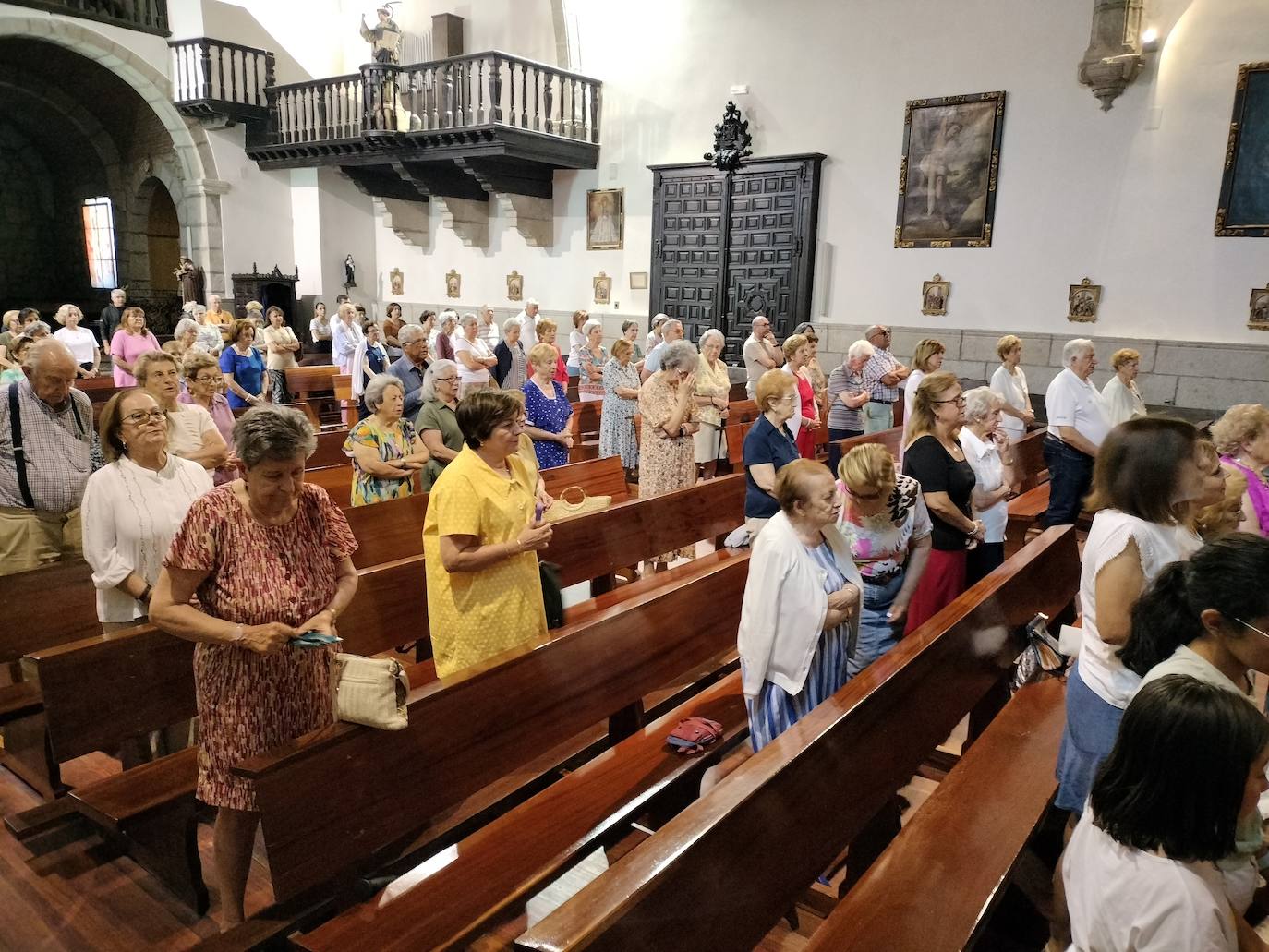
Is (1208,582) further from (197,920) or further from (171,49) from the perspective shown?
(171,49)

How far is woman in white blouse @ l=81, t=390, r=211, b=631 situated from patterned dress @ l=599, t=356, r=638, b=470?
4451 mm

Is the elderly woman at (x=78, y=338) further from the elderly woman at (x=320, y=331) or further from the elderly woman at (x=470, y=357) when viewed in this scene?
the elderly woman at (x=470, y=357)

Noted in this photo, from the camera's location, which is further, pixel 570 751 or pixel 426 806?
pixel 570 751

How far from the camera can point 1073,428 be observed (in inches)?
229

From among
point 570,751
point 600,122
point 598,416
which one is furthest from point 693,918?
point 600,122

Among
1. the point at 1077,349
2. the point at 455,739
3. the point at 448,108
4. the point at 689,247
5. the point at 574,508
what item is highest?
the point at 448,108

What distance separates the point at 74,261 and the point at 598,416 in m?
16.9

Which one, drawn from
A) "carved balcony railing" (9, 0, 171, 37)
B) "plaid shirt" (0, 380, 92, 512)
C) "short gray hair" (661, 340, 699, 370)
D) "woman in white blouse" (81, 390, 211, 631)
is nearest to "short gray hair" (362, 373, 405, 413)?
"plaid shirt" (0, 380, 92, 512)

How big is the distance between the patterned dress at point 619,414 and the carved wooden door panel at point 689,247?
5.64 meters

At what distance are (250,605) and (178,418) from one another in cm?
215

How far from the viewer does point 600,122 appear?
13.9m

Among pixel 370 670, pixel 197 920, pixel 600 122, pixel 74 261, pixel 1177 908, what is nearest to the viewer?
pixel 1177 908

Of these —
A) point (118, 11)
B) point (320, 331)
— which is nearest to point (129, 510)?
point (320, 331)

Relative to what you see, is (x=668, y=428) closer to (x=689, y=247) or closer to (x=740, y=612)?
(x=740, y=612)
